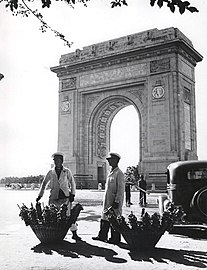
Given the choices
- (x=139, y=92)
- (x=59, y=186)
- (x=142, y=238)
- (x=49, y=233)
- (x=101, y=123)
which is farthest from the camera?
(x=101, y=123)

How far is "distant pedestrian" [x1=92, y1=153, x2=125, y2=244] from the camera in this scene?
644 centimetres

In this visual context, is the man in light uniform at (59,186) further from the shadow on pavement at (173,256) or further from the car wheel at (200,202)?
the car wheel at (200,202)

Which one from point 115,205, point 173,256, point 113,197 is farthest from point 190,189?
point 173,256

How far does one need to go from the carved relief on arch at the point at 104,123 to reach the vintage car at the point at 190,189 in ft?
76.8

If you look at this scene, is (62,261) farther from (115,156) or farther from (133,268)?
(115,156)

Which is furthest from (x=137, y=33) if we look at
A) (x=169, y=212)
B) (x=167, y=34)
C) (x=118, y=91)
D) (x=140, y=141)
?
(x=169, y=212)

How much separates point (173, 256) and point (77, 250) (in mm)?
1486

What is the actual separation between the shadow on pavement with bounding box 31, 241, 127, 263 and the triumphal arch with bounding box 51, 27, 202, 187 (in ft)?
67.8

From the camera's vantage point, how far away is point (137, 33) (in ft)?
95.0

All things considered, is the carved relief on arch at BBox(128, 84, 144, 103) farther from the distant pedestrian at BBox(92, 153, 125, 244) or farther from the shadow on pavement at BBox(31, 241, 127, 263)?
the shadow on pavement at BBox(31, 241, 127, 263)

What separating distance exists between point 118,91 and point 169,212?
24348mm

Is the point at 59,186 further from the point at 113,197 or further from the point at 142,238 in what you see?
the point at 142,238

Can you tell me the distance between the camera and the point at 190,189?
7.80 m

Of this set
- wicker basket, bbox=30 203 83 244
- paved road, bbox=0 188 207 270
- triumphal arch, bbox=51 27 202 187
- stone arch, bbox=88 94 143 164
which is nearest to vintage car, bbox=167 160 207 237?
paved road, bbox=0 188 207 270
